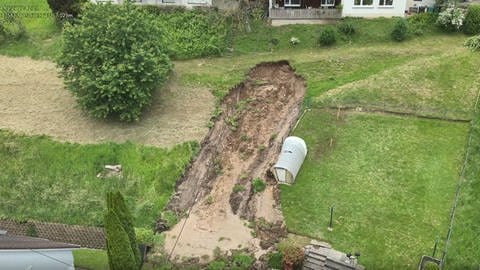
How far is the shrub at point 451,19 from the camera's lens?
4078 centimetres

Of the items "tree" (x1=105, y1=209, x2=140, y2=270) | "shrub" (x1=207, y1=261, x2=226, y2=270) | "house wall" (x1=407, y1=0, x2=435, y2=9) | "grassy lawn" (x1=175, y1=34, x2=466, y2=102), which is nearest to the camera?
"tree" (x1=105, y1=209, x2=140, y2=270)

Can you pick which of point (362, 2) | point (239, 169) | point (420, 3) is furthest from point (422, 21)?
point (239, 169)

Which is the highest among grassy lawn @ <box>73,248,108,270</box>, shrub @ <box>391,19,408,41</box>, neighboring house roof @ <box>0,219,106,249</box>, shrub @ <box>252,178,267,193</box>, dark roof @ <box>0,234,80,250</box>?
shrub @ <box>391,19,408,41</box>

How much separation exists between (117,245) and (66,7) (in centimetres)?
2814

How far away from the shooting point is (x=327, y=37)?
40.4m

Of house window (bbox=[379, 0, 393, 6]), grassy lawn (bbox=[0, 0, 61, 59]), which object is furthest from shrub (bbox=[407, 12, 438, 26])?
grassy lawn (bbox=[0, 0, 61, 59])

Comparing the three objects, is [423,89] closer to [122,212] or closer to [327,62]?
[327,62]

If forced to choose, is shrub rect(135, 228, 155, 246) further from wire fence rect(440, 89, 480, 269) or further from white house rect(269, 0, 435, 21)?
white house rect(269, 0, 435, 21)

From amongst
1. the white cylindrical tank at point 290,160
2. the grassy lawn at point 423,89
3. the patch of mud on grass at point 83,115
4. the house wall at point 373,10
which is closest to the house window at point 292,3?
the house wall at point 373,10

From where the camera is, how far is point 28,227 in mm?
26594

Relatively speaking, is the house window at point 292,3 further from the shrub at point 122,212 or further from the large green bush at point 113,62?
the shrub at point 122,212

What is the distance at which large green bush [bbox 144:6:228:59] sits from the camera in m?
40.1

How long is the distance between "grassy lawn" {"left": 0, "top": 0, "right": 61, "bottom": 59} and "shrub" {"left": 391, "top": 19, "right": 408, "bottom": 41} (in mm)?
25071

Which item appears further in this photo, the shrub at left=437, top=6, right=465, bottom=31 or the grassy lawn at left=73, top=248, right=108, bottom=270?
the shrub at left=437, top=6, right=465, bottom=31
